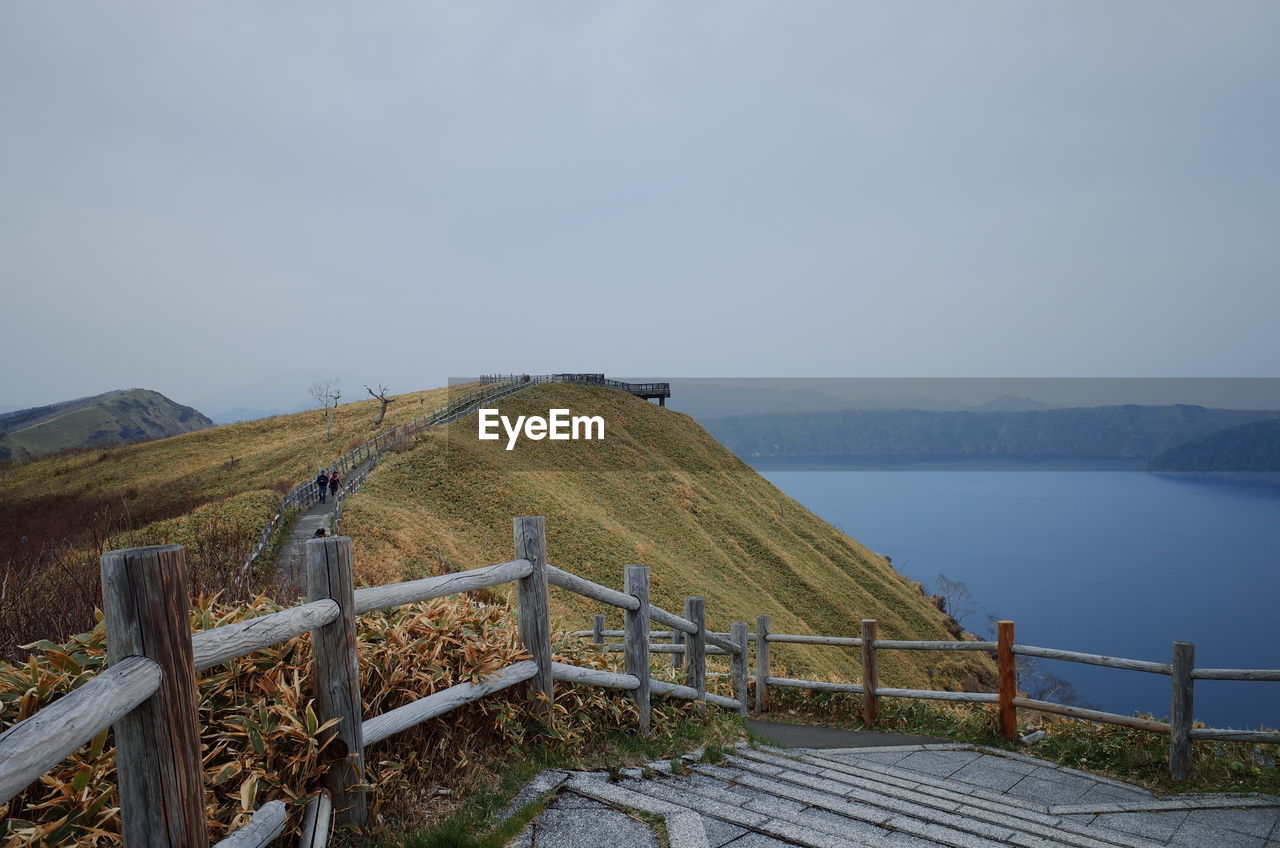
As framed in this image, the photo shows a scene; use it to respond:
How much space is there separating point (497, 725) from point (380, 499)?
24.4 meters

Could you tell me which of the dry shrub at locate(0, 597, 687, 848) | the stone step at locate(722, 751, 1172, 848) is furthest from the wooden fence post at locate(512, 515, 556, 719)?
the stone step at locate(722, 751, 1172, 848)

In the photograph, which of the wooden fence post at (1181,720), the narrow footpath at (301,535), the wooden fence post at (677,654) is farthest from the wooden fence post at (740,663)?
the narrow footpath at (301,535)

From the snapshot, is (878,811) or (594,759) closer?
(878,811)

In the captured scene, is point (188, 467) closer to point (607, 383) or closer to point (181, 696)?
point (607, 383)

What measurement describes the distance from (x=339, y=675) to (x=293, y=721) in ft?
0.94

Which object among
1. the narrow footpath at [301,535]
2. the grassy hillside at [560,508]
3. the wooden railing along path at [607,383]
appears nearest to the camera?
the narrow footpath at [301,535]

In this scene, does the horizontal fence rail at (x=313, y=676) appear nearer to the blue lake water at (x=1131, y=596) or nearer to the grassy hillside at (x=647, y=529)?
the grassy hillside at (x=647, y=529)

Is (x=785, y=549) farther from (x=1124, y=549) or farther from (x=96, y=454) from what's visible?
(x=1124, y=549)

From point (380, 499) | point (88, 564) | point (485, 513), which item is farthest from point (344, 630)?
point (485, 513)

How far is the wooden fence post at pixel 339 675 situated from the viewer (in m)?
3.68

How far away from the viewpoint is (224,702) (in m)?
4.00

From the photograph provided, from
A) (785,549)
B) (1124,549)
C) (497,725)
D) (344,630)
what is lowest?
(1124,549)

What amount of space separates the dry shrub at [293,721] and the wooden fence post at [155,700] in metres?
0.51

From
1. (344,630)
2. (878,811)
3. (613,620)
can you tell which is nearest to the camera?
(344,630)
